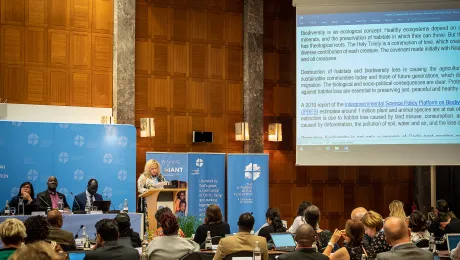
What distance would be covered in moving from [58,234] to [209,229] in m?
1.77

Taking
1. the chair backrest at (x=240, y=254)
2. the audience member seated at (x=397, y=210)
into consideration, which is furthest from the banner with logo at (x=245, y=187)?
the chair backrest at (x=240, y=254)

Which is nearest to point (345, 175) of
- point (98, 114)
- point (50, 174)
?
point (98, 114)

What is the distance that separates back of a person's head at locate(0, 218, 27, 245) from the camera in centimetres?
521

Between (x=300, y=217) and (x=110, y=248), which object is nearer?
(x=110, y=248)

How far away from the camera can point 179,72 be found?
1348 centimetres

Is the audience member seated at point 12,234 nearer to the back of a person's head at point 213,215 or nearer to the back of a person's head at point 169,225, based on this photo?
the back of a person's head at point 169,225

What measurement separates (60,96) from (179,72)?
7.97 ft

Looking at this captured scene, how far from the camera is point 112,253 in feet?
17.1

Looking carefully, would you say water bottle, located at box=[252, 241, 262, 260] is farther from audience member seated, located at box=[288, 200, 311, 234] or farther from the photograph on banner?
the photograph on banner

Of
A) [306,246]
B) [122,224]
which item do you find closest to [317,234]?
[306,246]

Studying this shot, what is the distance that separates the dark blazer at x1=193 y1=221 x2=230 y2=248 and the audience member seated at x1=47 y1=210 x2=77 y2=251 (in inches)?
58.9

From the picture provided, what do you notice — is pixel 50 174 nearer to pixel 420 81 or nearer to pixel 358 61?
pixel 358 61

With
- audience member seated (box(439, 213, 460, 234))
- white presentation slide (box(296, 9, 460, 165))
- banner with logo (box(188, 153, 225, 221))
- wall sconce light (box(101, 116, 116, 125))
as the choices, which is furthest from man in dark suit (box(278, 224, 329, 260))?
wall sconce light (box(101, 116, 116, 125))

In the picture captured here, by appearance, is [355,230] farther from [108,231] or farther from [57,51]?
[57,51]
